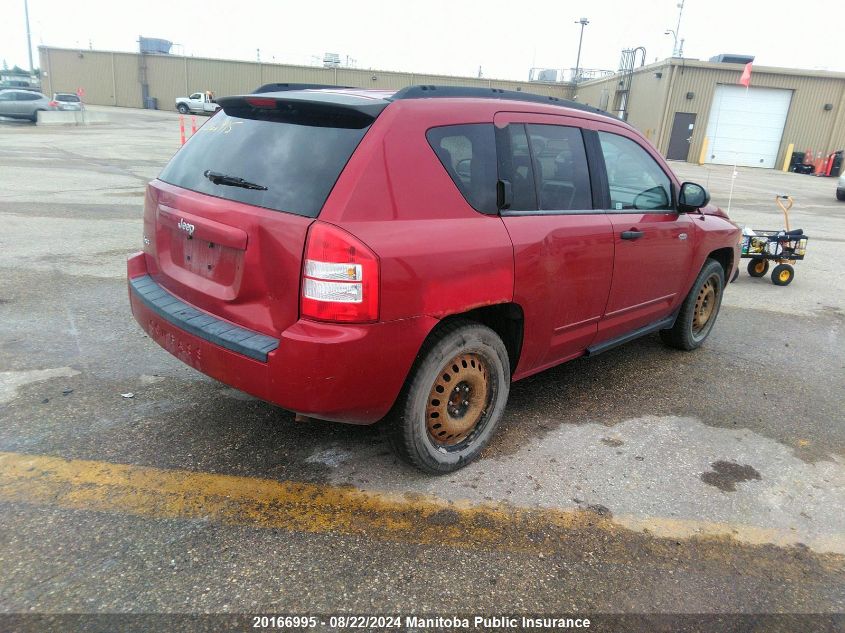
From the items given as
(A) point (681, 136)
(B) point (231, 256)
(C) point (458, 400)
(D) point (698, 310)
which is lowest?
(C) point (458, 400)

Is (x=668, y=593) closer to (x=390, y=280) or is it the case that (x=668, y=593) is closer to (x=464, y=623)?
(x=464, y=623)

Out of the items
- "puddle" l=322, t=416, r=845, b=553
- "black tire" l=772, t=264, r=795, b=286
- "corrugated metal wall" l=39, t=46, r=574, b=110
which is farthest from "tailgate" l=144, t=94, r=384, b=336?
"corrugated metal wall" l=39, t=46, r=574, b=110

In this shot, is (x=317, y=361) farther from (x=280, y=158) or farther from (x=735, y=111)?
(x=735, y=111)

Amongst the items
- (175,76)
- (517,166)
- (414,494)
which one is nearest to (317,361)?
(414,494)

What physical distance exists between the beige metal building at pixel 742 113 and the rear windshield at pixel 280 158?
34415 mm

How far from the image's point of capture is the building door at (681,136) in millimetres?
33188

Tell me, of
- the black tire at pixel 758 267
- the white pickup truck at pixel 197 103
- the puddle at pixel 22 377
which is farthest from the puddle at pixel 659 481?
the white pickup truck at pixel 197 103

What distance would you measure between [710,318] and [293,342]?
4.02 m

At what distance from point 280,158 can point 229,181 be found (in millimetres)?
293

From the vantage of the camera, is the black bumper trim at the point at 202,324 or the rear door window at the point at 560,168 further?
the rear door window at the point at 560,168

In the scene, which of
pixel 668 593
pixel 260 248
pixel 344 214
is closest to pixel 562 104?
pixel 344 214

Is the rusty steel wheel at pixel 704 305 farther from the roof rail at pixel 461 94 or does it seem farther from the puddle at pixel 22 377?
the puddle at pixel 22 377

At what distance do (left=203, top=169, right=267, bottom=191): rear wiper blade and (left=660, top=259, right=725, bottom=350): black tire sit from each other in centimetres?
348

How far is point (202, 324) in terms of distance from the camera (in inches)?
109
